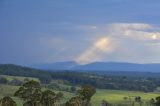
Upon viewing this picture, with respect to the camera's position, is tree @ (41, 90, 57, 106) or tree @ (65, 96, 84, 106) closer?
tree @ (41, 90, 57, 106)

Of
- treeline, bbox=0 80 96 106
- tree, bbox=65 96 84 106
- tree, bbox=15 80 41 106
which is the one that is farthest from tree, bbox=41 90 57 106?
tree, bbox=65 96 84 106

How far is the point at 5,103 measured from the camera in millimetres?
76250

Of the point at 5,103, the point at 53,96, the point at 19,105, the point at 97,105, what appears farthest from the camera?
the point at 97,105

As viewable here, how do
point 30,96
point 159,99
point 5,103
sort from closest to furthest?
point 5,103, point 30,96, point 159,99

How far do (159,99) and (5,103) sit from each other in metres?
39.9

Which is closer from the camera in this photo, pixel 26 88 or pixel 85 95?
pixel 26 88

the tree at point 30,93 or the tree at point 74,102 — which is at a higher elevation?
the tree at point 30,93

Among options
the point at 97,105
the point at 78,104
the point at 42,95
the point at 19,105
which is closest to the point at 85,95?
the point at 78,104

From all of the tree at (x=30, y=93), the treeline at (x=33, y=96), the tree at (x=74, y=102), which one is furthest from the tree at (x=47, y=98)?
the tree at (x=74, y=102)

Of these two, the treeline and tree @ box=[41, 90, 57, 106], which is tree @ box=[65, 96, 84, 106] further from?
tree @ box=[41, 90, 57, 106]

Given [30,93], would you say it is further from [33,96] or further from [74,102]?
[74,102]

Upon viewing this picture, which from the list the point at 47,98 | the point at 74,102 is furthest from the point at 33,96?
the point at 74,102

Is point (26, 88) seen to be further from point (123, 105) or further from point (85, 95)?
point (123, 105)

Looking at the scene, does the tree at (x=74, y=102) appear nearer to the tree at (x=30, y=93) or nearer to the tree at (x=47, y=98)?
the tree at (x=47, y=98)
